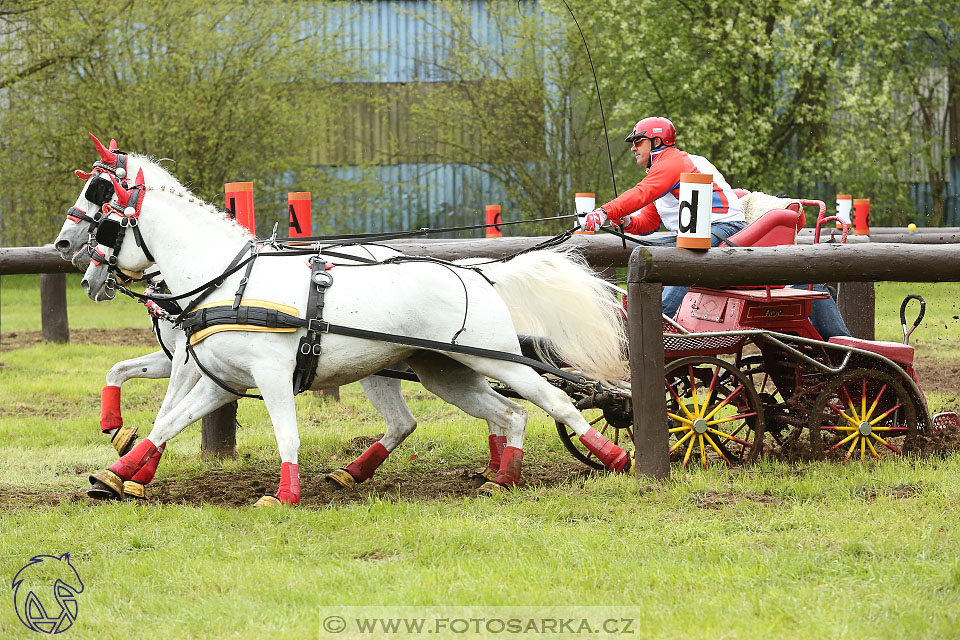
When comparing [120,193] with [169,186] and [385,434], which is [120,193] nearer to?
[169,186]

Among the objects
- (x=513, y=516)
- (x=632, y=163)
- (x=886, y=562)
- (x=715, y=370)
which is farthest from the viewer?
(x=632, y=163)

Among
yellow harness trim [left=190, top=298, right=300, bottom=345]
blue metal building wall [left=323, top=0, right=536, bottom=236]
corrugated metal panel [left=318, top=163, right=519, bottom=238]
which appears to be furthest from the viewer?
corrugated metal panel [left=318, top=163, right=519, bottom=238]

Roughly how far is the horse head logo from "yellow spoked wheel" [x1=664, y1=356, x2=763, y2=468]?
3.29 m

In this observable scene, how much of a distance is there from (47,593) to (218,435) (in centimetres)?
303

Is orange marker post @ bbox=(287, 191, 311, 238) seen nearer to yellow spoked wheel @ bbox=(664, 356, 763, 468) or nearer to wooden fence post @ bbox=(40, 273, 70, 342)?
yellow spoked wheel @ bbox=(664, 356, 763, 468)

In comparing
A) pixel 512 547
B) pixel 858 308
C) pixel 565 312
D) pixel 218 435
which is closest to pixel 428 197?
pixel 858 308

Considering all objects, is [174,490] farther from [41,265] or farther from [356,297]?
[41,265]

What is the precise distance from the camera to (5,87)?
18.6m

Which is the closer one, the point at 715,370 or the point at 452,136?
the point at 715,370

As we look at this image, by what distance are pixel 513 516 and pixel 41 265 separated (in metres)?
5.86

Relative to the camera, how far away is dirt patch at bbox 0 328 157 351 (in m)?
13.6

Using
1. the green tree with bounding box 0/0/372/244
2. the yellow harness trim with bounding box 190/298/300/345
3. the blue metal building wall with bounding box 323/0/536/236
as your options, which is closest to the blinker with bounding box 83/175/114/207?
the yellow harness trim with bounding box 190/298/300/345

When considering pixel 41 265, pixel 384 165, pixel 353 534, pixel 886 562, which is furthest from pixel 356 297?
pixel 384 165

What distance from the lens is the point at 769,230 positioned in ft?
20.9
